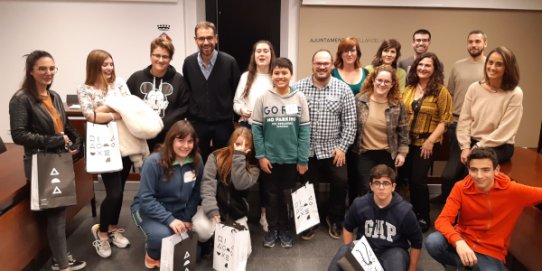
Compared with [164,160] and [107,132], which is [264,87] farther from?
[107,132]

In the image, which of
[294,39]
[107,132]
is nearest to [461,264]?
[107,132]

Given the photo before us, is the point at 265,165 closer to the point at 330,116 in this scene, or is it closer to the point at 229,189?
the point at 229,189

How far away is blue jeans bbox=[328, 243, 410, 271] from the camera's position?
2127 millimetres

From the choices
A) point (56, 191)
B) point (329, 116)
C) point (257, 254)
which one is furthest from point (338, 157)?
point (56, 191)

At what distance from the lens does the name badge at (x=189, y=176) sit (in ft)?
8.11

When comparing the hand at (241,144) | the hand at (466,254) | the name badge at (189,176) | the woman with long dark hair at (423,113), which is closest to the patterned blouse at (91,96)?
the name badge at (189,176)

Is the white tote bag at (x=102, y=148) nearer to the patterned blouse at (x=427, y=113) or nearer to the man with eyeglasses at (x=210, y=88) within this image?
the man with eyeglasses at (x=210, y=88)

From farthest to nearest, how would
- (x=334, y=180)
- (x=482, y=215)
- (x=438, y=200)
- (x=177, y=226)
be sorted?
(x=438, y=200), (x=334, y=180), (x=177, y=226), (x=482, y=215)

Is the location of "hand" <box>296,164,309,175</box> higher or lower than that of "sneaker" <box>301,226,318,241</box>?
higher

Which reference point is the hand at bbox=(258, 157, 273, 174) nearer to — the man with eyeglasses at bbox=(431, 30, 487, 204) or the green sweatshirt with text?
the green sweatshirt with text

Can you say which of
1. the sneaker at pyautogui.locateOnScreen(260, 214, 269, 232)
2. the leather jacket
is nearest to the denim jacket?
the sneaker at pyautogui.locateOnScreen(260, 214, 269, 232)

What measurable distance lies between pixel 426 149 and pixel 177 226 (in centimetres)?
177

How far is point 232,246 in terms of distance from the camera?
Result: 2.35m

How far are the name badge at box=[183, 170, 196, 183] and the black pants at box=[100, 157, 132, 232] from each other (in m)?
0.48
